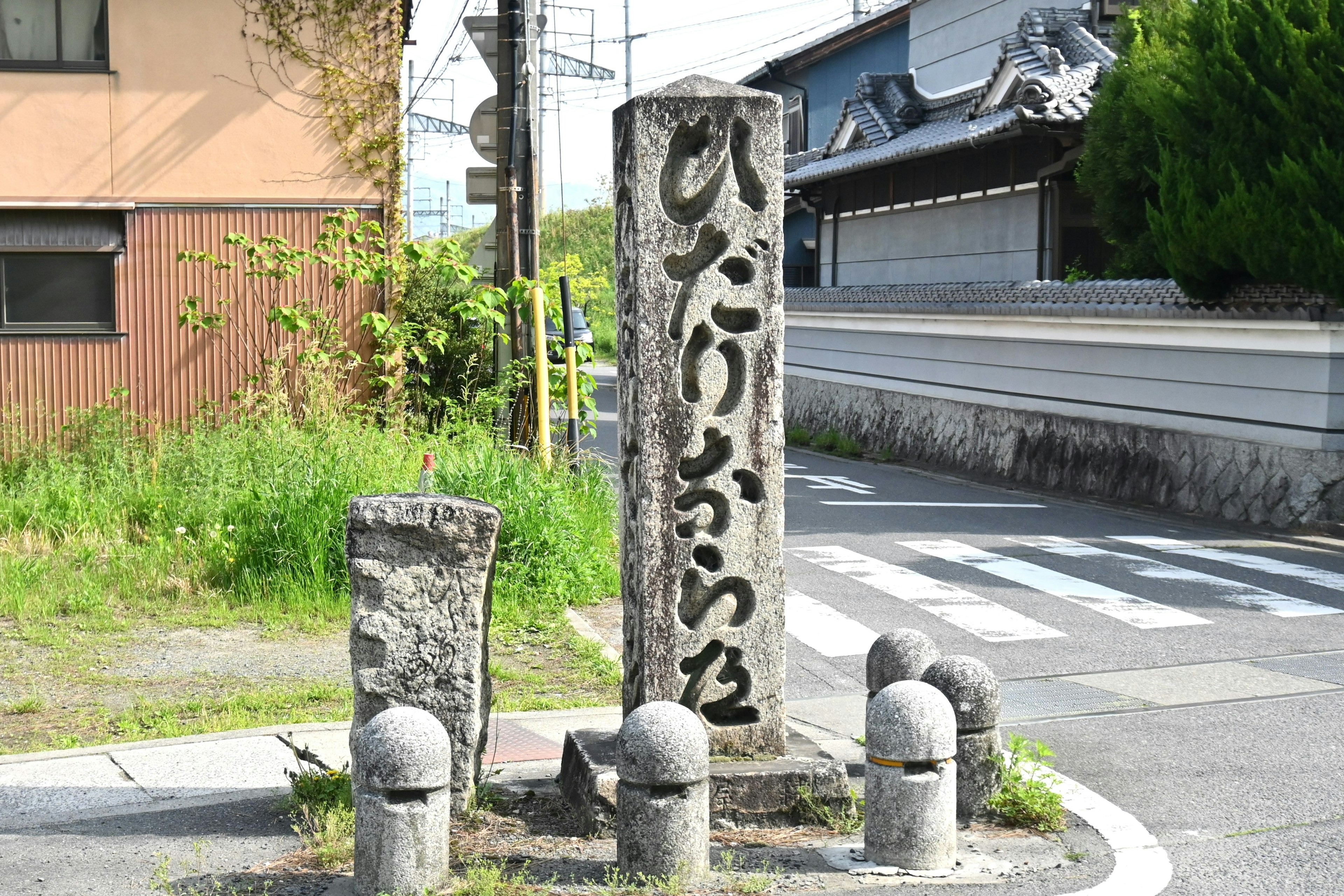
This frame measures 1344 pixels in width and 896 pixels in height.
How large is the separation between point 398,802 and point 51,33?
12.3 m

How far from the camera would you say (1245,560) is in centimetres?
1209

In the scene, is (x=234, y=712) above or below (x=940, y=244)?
below

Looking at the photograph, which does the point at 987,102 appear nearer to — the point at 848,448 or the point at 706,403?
the point at 848,448

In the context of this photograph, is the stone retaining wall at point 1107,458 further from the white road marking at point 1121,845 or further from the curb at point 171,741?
the curb at point 171,741

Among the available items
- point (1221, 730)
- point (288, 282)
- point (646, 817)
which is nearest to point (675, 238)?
point (646, 817)

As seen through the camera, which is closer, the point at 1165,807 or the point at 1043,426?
the point at 1165,807

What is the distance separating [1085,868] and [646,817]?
5.60 feet

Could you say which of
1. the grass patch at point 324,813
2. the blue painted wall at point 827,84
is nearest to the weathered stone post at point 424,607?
the grass patch at point 324,813

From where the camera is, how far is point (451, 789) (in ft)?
17.7

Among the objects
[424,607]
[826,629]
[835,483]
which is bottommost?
[826,629]

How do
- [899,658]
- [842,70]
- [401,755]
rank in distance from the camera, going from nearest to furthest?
[401,755] < [899,658] < [842,70]

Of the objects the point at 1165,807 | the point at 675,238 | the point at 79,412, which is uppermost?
the point at 675,238

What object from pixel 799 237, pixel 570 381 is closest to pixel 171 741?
pixel 570 381

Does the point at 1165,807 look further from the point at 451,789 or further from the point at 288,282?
the point at 288,282
